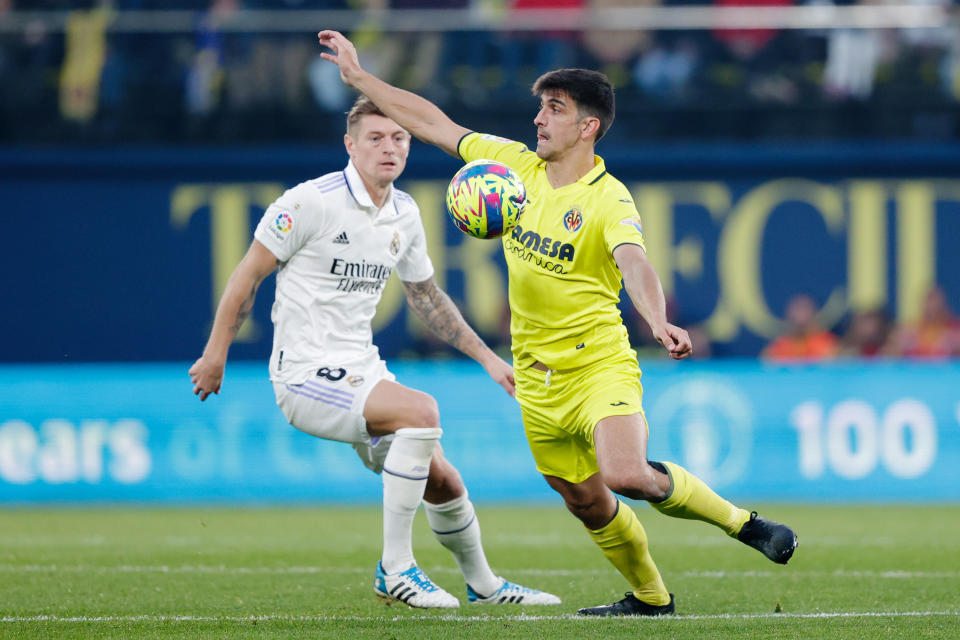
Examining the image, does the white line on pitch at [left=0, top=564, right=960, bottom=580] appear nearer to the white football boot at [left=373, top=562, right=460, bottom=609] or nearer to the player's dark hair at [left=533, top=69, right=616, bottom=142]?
the white football boot at [left=373, top=562, right=460, bottom=609]

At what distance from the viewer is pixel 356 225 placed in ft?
20.8

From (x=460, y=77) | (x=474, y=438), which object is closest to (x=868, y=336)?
(x=474, y=438)

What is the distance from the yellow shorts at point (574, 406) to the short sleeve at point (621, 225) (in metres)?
0.55

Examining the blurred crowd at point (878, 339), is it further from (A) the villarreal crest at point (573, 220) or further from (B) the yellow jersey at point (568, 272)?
(A) the villarreal crest at point (573, 220)

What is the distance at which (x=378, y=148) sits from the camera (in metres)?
6.38

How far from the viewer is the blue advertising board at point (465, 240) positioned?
15211 millimetres

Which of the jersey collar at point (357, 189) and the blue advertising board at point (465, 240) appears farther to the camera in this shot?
the blue advertising board at point (465, 240)

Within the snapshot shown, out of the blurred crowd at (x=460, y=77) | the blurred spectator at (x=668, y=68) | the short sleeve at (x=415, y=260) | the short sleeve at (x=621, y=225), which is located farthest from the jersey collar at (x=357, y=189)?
the blurred spectator at (x=668, y=68)

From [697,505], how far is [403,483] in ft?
4.19

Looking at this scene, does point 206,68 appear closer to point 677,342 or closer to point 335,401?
point 335,401

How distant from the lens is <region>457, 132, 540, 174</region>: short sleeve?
625cm

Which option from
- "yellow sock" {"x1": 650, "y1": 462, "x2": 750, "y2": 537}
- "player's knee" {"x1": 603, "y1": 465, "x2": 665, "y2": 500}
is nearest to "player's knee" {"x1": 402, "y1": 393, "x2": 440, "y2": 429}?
"player's knee" {"x1": 603, "y1": 465, "x2": 665, "y2": 500}

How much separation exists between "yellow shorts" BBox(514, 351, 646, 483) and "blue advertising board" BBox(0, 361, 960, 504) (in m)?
6.06

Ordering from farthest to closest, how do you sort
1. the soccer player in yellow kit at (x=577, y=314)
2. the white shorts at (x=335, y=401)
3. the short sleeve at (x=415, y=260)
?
the short sleeve at (x=415, y=260) → the white shorts at (x=335, y=401) → the soccer player in yellow kit at (x=577, y=314)
